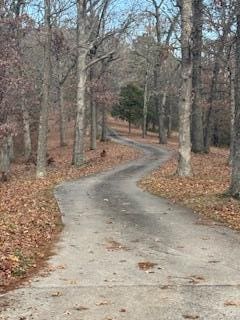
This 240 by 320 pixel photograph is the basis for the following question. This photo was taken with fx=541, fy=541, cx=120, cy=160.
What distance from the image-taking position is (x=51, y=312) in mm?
5902

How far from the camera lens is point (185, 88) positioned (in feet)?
64.4

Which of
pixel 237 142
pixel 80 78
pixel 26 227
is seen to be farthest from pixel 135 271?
pixel 80 78

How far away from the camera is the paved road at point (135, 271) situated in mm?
6000

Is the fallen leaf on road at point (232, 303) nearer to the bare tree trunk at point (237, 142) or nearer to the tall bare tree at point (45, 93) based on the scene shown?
the bare tree trunk at point (237, 142)

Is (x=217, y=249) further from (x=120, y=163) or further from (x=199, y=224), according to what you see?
(x=120, y=163)

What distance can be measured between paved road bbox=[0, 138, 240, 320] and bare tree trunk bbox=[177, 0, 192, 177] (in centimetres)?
638

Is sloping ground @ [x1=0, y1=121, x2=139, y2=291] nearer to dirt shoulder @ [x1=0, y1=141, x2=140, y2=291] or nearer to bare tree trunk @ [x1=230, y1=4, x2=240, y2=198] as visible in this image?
dirt shoulder @ [x1=0, y1=141, x2=140, y2=291]

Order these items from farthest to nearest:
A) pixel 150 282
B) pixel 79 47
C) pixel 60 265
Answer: pixel 79 47
pixel 60 265
pixel 150 282

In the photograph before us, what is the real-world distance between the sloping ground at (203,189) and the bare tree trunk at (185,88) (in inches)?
27.3

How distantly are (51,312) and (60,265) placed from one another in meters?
2.21

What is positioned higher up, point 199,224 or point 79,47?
point 79,47

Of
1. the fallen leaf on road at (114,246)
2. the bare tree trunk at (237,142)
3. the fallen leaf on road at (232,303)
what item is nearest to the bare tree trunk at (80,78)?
the bare tree trunk at (237,142)

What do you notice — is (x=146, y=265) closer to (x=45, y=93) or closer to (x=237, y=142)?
(x=237, y=142)

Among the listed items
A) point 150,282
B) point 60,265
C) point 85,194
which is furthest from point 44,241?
A: point 85,194
